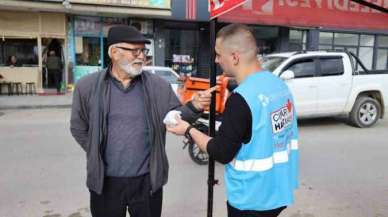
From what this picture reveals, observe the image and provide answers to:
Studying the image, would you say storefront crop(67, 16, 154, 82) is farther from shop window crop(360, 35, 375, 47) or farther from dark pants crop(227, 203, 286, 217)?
dark pants crop(227, 203, 286, 217)

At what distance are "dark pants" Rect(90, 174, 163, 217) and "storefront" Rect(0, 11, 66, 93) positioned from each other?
49.1 feet

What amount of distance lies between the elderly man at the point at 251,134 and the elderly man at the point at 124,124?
373 mm

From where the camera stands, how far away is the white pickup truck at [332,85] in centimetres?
893

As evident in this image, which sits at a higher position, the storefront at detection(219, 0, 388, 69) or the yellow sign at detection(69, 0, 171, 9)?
the yellow sign at detection(69, 0, 171, 9)

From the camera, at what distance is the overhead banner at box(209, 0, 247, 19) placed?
2178 millimetres

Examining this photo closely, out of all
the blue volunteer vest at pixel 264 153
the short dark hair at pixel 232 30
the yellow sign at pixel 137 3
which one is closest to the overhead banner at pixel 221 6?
the short dark hair at pixel 232 30

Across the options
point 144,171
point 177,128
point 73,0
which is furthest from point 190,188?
point 73,0

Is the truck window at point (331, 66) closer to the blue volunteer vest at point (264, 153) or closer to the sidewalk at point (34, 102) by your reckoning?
the blue volunteer vest at point (264, 153)

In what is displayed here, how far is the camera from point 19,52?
16328mm

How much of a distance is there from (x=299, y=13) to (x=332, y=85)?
716cm

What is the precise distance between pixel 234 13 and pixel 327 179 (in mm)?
3875

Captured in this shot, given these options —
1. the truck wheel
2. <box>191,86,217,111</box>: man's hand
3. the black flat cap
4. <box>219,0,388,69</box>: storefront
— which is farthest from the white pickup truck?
the black flat cap

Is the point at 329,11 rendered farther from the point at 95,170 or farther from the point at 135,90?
the point at 95,170

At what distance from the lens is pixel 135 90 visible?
2535mm
